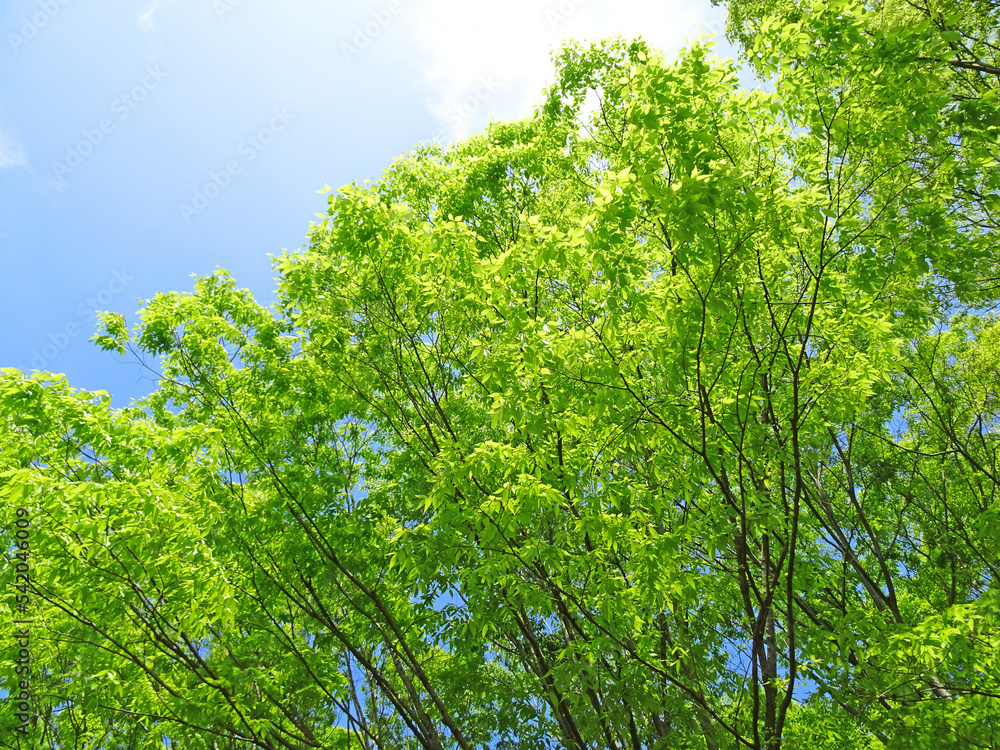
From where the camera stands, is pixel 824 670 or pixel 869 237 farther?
pixel 824 670

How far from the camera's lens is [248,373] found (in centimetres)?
745

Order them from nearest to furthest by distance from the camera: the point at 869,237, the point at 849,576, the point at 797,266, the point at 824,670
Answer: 1. the point at 869,237
2. the point at 824,670
3. the point at 797,266
4. the point at 849,576

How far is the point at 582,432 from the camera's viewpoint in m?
5.01

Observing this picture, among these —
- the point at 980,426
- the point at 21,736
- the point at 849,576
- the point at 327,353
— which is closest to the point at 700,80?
the point at 327,353

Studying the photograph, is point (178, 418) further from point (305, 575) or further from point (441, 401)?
point (441, 401)

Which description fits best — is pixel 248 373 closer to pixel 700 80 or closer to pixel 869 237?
pixel 700 80

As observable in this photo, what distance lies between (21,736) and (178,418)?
17.0ft

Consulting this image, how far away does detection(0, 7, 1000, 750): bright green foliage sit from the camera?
12.5 feet

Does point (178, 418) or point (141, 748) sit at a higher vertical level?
point (178, 418)

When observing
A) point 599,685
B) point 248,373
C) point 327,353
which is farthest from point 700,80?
point 248,373

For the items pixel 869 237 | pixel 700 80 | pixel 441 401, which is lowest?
pixel 869 237

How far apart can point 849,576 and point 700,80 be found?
9222mm

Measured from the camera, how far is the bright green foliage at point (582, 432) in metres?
3.81

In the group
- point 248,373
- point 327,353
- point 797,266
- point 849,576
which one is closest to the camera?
point 797,266
